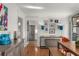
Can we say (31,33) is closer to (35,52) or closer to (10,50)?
(35,52)

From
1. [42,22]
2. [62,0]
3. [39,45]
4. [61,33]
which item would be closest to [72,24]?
[61,33]

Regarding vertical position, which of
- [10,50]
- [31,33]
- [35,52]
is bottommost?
[35,52]

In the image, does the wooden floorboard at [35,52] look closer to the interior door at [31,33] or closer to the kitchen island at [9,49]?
the kitchen island at [9,49]

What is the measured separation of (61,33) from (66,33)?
1.07 ft

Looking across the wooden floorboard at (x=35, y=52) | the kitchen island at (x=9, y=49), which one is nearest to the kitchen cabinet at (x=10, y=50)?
the kitchen island at (x=9, y=49)

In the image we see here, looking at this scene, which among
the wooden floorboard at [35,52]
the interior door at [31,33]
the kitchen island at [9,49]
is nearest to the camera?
the kitchen island at [9,49]

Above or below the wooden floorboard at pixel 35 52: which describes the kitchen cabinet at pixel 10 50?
above

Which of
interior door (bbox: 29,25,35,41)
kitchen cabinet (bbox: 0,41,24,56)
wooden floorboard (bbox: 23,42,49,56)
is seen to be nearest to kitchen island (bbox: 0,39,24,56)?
kitchen cabinet (bbox: 0,41,24,56)

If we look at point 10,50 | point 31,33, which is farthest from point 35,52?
point 31,33

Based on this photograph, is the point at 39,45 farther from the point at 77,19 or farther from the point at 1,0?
the point at 1,0

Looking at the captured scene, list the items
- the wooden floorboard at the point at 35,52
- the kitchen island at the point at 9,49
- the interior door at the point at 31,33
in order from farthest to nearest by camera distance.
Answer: the interior door at the point at 31,33
the wooden floorboard at the point at 35,52
the kitchen island at the point at 9,49

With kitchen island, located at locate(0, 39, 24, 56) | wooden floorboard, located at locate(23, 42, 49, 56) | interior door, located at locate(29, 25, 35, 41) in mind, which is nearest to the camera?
kitchen island, located at locate(0, 39, 24, 56)

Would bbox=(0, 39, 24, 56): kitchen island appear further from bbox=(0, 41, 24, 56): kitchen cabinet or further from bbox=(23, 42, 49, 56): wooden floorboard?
bbox=(23, 42, 49, 56): wooden floorboard

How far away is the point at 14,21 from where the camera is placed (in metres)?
5.02
